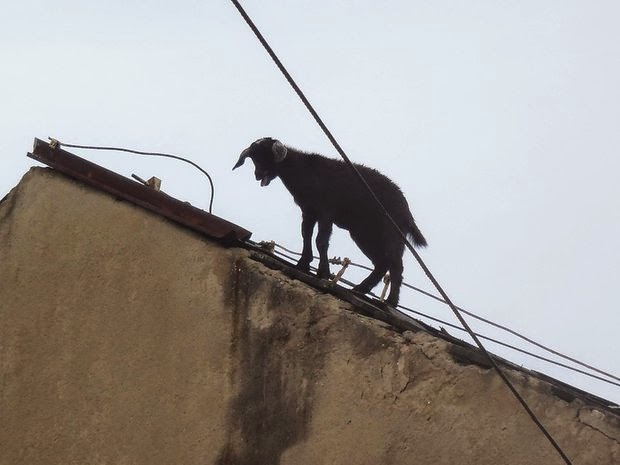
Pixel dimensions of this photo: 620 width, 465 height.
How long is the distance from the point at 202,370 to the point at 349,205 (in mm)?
4200

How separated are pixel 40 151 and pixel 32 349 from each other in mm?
1221

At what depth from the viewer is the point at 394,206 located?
32.6 ft

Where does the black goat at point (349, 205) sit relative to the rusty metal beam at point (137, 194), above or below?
above

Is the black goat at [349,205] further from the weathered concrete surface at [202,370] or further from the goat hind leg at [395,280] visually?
the weathered concrete surface at [202,370]

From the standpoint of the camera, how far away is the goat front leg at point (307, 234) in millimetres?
9672

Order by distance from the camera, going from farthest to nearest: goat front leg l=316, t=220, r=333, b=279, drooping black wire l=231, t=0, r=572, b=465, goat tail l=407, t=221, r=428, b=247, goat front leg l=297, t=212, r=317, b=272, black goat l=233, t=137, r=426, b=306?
1. goat tail l=407, t=221, r=428, b=247
2. black goat l=233, t=137, r=426, b=306
3. goat front leg l=297, t=212, r=317, b=272
4. goat front leg l=316, t=220, r=333, b=279
5. drooping black wire l=231, t=0, r=572, b=465

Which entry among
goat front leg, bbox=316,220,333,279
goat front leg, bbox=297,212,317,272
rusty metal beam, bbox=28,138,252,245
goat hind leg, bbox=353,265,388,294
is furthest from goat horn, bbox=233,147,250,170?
rusty metal beam, bbox=28,138,252,245

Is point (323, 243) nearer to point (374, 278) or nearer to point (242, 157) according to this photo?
point (374, 278)

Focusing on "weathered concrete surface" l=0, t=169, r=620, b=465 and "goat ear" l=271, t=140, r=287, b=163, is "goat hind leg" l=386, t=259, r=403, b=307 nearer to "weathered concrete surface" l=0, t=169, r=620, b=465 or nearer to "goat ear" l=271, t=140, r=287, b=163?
"goat ear" l=271, t=140, r=287, b=163

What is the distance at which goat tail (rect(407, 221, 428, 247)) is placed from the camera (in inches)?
401

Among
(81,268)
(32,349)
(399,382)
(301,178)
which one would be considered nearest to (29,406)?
(32,349)

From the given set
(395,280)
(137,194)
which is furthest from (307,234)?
(137,194)

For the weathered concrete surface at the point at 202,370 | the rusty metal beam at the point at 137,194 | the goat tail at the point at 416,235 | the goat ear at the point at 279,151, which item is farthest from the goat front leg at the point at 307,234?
the weathered concrete surface at the point at 202,370

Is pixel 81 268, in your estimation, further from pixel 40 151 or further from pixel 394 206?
pixel 394 206
